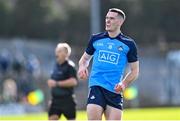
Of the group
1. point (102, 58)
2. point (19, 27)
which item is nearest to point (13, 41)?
point (19, 27)

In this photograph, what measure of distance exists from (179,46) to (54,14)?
469 inches

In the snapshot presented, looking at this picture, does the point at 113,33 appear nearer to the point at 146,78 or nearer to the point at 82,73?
the point at 82,73

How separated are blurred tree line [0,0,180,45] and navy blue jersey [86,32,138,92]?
49.2 metres

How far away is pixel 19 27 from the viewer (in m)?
63.4

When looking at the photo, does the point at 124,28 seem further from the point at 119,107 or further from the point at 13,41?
the point at 119,107

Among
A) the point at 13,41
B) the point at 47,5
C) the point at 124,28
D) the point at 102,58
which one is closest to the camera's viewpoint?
the point at 102,58

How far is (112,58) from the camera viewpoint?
1234 cm

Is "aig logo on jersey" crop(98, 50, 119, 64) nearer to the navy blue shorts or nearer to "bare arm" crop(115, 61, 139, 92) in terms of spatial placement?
"bare arm" crop(115, 61, 139, 92)

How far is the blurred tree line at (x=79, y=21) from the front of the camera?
205 ft

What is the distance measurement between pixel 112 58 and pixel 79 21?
52140mm

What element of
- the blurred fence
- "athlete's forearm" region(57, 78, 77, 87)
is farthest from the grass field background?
the blurred fence

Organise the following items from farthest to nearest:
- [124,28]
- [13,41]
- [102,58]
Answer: [124,28], [13,41], [102,58]

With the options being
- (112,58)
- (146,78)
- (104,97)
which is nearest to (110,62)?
(112,58)

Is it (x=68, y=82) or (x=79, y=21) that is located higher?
(x=68, y=82)
